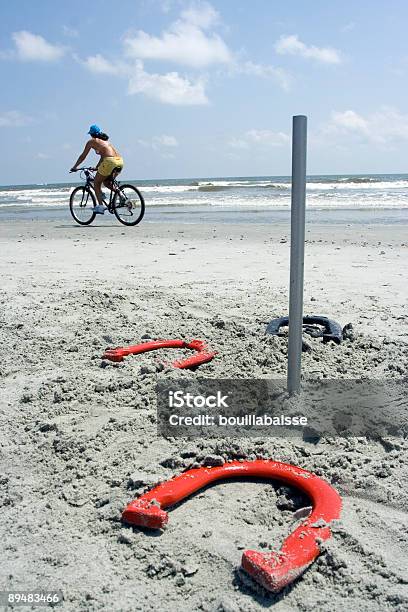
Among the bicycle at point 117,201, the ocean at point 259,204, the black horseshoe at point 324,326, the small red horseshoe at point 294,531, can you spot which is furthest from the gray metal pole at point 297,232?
the ocean at point 259,204

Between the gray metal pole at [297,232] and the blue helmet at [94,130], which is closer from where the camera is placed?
the gray metal pole at [297,232]

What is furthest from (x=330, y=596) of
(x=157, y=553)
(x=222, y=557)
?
(x=157, y=553)

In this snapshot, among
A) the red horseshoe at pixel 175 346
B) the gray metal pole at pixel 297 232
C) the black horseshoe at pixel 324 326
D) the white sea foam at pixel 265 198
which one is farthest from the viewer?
the white sea foam at pixel 265 198

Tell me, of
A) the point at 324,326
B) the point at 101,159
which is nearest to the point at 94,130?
the point at 101,159

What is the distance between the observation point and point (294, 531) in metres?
1.70

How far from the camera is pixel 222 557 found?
162 centimetres

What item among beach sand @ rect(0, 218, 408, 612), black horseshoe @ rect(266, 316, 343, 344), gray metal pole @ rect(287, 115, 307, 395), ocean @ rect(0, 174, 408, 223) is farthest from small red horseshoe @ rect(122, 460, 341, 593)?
ocean @ rect(0, 174, 408, 223)

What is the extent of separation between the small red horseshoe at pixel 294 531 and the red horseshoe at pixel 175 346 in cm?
99

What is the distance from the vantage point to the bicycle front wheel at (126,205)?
10586mm

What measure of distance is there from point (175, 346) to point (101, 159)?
7655mm

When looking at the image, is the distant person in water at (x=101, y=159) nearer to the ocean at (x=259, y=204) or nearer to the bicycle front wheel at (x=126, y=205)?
the bicycle front wheel at (x=126, y=205)

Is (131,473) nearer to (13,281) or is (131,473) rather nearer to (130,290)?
(130,290)

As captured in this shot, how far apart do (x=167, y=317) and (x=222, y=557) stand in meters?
2.49

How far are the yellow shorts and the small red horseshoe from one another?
890 centimetres
